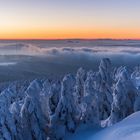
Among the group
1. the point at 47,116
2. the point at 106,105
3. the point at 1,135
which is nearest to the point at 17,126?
the point at 1,135

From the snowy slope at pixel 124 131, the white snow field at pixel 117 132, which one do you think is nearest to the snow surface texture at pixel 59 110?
the white snow field at pixel 117 132

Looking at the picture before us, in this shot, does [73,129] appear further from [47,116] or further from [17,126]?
[17,126]

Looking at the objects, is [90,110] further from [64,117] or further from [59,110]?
[59,110]

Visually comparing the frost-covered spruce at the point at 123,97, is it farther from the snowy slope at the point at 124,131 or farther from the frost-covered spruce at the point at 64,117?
the frost-covered spruce at the point at 64,117

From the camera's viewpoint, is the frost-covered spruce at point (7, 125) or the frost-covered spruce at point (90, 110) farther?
the frost-covered spruce at point (90, 110)

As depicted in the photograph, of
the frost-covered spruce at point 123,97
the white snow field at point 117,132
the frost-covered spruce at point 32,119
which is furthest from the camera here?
the frost-covered spruce at point 123,97

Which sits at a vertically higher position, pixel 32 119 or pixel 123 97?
pixel 123 97

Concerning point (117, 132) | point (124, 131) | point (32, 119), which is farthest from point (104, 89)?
point (32, 119)

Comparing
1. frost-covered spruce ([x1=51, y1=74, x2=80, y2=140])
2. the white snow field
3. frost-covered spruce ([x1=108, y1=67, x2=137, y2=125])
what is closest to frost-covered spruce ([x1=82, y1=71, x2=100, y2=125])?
the white snow field

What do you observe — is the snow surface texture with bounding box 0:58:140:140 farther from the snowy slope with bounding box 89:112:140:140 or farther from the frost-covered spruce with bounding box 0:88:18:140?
the snowy slope with bounding box 89:112:140:140
